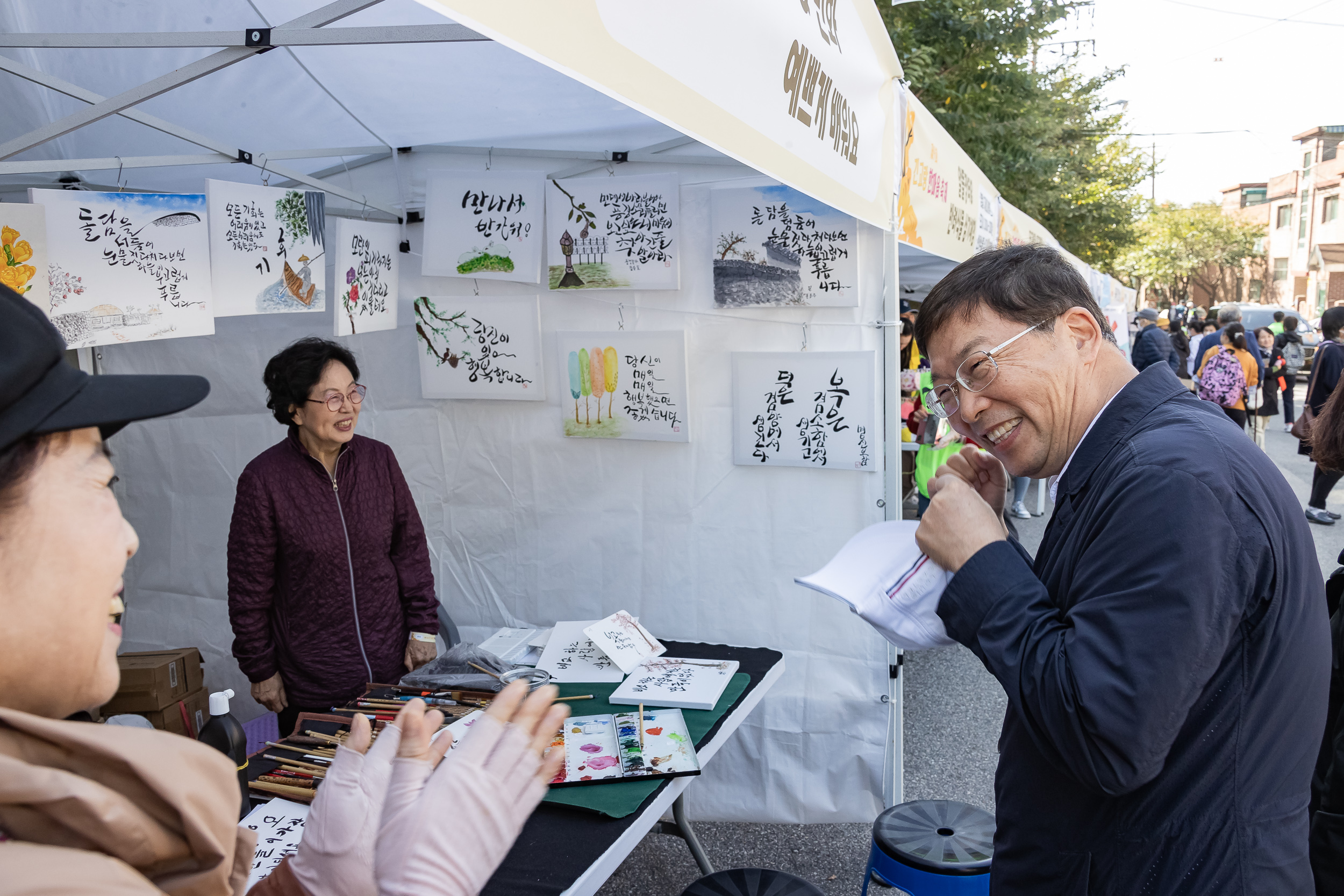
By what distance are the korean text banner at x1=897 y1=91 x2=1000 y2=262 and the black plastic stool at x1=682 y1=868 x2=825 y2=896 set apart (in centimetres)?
192

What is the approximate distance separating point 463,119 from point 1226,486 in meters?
2.79

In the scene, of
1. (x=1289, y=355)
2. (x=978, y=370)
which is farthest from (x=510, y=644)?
(x=1289, y=355)

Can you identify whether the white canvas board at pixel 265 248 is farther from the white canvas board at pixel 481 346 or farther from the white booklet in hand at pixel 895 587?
the white booklet in hand at pixel 895 587

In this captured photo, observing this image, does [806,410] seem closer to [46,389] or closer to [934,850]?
[934,850]

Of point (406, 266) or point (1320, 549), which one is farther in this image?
point (1320, 549)

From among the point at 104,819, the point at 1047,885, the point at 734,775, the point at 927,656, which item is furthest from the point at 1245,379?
the point at 104,819

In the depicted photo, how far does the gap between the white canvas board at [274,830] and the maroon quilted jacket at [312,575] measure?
86 cm

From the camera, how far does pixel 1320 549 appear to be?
6.30 metres

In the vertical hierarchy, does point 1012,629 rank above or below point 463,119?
below

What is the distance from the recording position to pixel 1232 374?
8547 millimetres

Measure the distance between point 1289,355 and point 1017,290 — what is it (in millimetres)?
13164

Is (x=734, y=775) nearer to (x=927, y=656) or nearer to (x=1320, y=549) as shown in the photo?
(x=927, y=656)

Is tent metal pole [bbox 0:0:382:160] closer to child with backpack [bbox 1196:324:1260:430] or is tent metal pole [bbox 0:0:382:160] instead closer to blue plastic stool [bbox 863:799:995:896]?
blue plastic stool [bbox 863:799:995:896]

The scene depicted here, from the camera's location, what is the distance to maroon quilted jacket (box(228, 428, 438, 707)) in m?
2.60
